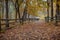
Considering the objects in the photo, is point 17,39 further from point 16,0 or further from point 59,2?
point 16,0

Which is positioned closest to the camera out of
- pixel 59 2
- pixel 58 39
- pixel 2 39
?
pixel 58 39

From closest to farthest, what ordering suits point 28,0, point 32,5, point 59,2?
point 59,2 → point 28,0 → point 32,5

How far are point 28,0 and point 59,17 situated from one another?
387 inches

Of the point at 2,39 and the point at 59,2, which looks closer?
the point at 2,39

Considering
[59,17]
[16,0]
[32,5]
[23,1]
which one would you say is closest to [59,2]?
[59,17]

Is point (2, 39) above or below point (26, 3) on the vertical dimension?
below

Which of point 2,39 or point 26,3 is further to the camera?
point 26,3

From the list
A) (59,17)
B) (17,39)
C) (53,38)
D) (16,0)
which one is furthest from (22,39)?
(16,0)

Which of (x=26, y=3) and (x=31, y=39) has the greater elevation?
(x=26, y=3)

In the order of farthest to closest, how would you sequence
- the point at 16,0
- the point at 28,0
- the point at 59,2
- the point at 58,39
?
the point at 28,0, the point at 16,0, the point at 59,2, the point at 58,39

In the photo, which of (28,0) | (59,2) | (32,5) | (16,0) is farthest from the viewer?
(32,5)

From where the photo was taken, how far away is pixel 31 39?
369 inches

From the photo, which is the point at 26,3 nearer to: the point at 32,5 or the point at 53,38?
the point at 32,5

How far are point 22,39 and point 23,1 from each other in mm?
19406
